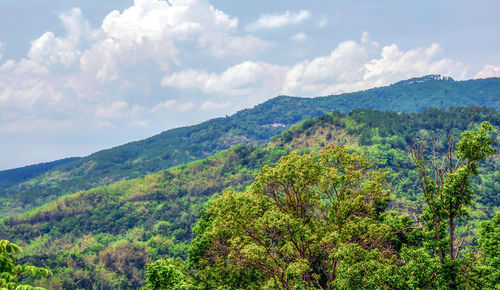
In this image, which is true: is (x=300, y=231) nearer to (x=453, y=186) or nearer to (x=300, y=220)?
(x=300, y=220)

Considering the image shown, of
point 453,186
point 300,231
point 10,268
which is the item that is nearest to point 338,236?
point 300,231

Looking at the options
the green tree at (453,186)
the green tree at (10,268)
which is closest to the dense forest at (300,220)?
the green tree at (453,186)

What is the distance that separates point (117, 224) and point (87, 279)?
168 ft

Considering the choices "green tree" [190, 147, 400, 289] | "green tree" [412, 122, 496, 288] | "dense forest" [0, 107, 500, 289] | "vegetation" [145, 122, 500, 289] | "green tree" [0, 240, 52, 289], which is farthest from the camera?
"green tree" [190, 147, 400, 289]

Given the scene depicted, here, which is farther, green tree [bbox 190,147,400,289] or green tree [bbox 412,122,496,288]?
green tree [bbox 190,147,400,289]

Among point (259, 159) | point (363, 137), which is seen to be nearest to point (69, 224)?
point (259, 159)

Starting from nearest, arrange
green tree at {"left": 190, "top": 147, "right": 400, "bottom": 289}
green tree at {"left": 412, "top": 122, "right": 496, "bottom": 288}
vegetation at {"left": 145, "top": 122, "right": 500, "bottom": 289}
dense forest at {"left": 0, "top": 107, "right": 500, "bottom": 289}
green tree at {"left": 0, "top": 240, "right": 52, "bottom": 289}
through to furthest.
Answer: green tree at {"left": 0, "top": 240, "right": 52, "bottom": 289} < green tree at {"left": 412, "top": 122, "right": 496, "bottom": 288} < vegetation at {"left": 145, "top": 122, "right": 500, "bottom": 289} < dense forest at {"left": 0, "top": 107, "right": 500, "bottom": 289} < green tree at {"left": 190, "top": 147, "right": 400, "bottom": 289}

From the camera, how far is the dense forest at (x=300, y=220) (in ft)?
53.9

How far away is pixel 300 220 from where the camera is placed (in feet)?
65.8

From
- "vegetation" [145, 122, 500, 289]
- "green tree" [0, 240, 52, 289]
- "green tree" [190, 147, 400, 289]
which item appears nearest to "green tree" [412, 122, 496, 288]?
"vegetation" [145, 122, 500, 289]

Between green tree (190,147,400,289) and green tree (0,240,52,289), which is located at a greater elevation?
green tree (0,240,52,289)

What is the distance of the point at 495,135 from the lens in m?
136

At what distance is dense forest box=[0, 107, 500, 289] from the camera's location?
16.4 m

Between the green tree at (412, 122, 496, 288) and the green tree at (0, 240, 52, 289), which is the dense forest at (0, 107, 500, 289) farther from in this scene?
the green tree at (0, 240, 52, 289)
